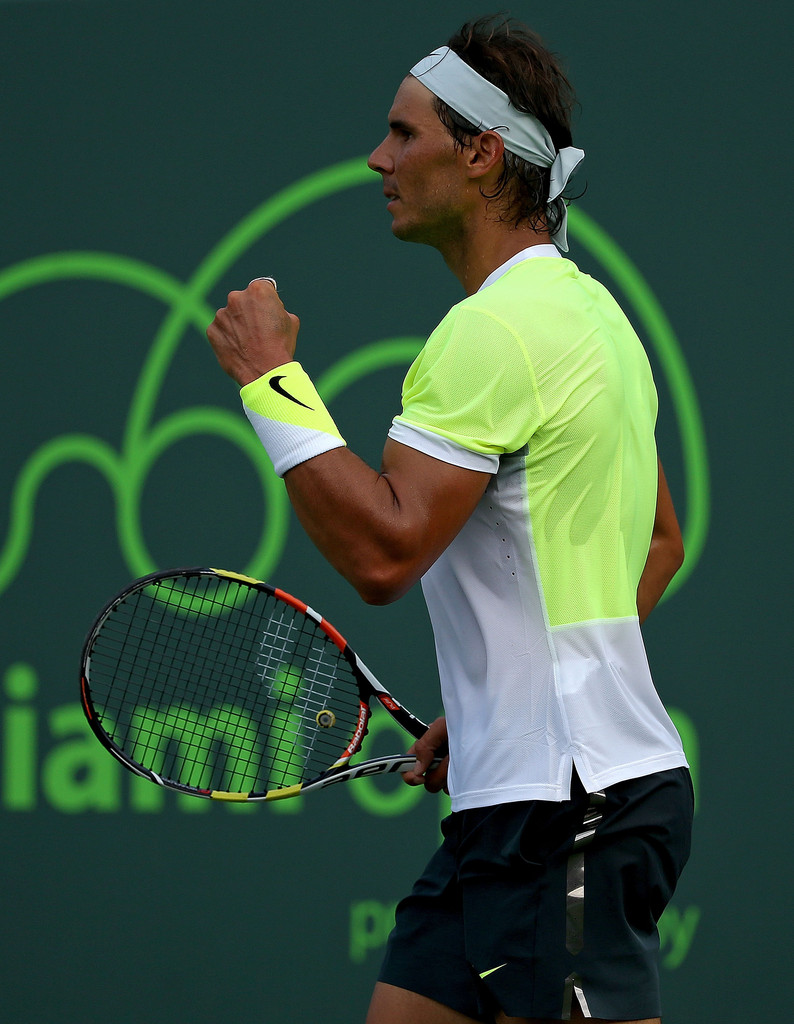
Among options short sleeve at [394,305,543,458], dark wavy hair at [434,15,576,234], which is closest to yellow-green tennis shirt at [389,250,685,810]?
short sleeve at [394,305,543,458]

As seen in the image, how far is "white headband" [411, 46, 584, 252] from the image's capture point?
1838mm

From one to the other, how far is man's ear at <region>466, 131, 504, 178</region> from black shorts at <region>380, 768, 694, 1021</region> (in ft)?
2.90

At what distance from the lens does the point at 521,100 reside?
1.87 m

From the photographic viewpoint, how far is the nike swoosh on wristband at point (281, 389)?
161 cm

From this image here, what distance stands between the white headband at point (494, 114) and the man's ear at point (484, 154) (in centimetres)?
1

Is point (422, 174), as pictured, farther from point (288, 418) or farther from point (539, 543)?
point (539, 543)

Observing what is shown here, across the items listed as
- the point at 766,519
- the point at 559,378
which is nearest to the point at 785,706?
the point at 766,519

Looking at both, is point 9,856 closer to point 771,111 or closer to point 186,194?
point 186,194

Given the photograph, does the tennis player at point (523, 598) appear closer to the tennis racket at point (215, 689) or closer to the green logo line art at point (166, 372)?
the tennis racket at point (215, 689)

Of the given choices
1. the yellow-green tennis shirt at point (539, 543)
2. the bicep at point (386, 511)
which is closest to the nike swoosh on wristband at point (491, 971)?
the yellow-green tennis shirt at point (539, 543)

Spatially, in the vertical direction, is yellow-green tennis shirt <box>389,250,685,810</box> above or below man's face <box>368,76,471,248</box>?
below

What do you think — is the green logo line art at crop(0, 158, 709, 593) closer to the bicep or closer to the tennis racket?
Answer: the tennis racket

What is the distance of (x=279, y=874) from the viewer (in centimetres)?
347

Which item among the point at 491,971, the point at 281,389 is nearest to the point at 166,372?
the point at 281,389
